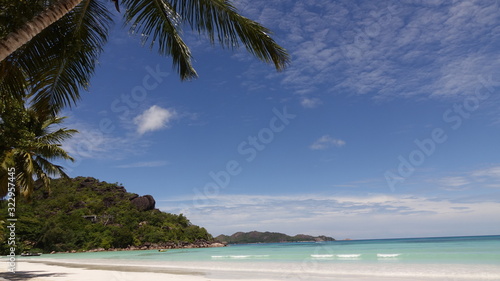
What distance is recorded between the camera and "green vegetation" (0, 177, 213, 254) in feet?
154

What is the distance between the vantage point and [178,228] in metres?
65.0

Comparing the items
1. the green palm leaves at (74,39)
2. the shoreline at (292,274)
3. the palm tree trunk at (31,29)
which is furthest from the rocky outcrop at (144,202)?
the palm tree trunk at (31,29)

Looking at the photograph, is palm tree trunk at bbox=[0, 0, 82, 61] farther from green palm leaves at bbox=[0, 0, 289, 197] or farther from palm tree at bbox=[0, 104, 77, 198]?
palm tree at bbox=[0, 104, 77, 198]

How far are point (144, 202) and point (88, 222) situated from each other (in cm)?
1225

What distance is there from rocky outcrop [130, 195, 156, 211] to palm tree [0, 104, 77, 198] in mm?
50207

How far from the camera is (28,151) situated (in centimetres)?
1272

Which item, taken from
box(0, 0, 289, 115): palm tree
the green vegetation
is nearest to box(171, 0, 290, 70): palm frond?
box(0, 0, 289, 115): palm tree

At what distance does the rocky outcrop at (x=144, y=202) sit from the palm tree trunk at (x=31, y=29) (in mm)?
62802

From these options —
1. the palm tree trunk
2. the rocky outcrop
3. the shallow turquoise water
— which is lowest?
the shallow turquoise water

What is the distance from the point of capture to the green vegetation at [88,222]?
4703 centimetres

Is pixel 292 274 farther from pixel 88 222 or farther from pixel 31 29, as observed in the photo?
pixel 88 222

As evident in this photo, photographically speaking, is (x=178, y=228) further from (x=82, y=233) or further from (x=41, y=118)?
(x=41, y=118)

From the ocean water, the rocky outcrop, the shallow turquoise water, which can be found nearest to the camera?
the ocean water

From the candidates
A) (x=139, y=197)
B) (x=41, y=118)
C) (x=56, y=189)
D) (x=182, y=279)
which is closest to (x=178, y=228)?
(x=139, y=197)
